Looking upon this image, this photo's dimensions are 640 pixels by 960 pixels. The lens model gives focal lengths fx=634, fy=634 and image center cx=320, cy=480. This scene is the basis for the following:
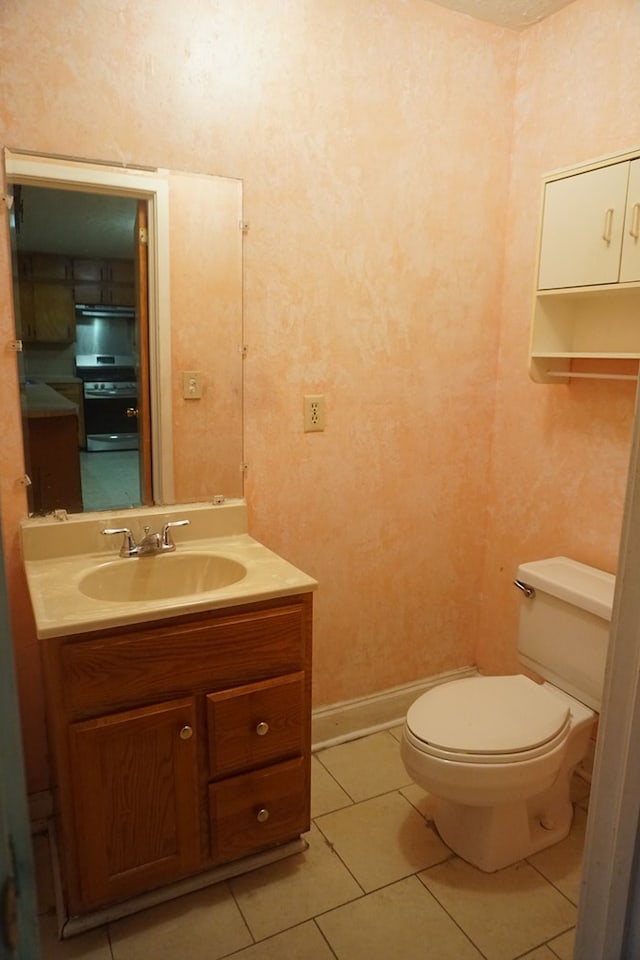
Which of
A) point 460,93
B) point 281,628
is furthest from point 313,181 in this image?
point 281,628

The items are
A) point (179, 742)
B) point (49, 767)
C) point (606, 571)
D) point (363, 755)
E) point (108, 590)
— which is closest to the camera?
point (179, 742)

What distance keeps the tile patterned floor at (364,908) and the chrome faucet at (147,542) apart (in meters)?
0.87

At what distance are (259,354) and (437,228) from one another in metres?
0.77

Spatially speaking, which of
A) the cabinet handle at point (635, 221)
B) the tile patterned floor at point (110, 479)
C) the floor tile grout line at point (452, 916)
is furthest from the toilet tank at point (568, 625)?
the tile patterned floor at point (110, 479)

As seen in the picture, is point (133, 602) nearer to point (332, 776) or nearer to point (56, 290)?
point (56, 290)

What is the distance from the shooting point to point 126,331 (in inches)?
68.1

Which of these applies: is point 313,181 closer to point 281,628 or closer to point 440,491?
point 440,491

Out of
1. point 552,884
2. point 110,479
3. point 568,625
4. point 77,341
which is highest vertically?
point 77,341

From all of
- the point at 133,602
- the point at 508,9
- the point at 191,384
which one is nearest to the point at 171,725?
the point at 133,602

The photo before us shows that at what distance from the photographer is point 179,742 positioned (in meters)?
1.50

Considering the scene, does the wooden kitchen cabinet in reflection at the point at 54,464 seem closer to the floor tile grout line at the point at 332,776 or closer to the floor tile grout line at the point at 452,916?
the floor tile grout line at the point at 332,776

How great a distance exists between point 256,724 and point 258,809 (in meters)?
0.24

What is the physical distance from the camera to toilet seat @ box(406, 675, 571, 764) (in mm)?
1600

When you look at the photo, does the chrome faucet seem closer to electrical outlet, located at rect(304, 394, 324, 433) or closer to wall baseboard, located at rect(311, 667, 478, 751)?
electrical outlet, located at rect(304, 394, 324, 433)
